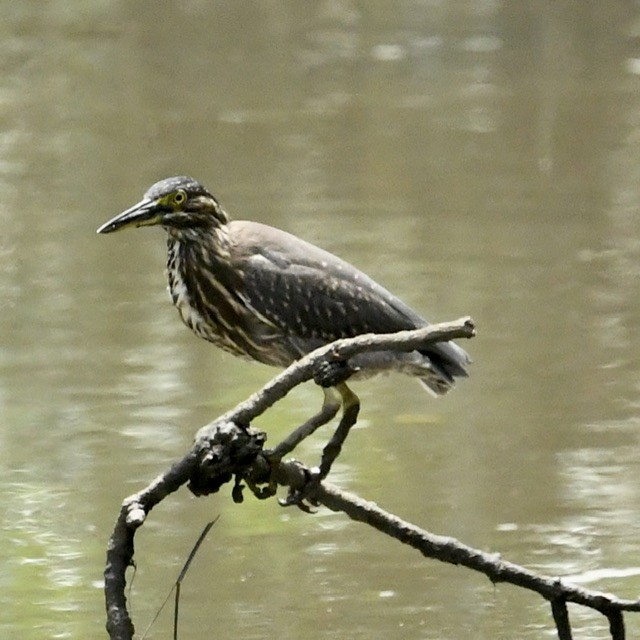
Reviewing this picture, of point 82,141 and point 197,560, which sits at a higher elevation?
point 82,141

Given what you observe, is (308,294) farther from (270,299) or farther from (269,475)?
(269,475)

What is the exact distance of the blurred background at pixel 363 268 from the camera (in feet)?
18.7

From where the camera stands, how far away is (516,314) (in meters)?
8.03

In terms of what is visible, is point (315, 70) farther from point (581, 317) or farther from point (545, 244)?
point (581, 317)

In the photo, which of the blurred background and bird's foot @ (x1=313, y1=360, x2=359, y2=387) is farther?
the blurred background

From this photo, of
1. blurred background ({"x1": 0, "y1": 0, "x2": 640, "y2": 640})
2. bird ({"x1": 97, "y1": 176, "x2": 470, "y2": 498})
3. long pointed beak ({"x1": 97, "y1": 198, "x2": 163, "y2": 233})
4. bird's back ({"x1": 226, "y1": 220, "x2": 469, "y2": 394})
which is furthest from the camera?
blurred background ({"x1": 0, "y1": 0, "x2": 640, "y2": 640})

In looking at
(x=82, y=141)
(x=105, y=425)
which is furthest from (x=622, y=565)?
(x=82, y=141)

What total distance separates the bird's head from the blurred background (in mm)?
1144

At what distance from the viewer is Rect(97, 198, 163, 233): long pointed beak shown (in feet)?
15.4

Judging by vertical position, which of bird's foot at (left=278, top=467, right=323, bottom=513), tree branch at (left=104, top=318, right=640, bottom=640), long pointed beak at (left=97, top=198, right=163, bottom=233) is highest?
long pointed beak at (left=97, top=198, right=163, bottom=233)

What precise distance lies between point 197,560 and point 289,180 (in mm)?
4692

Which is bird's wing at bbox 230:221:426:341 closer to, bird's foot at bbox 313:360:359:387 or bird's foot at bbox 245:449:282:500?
bird's foot at bbox 245:449:282:500

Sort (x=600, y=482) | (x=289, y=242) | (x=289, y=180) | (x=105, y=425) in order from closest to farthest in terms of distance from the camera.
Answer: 1. (x=289, y=242)
2. (x=600, y=482)
3. (x=105, y=425)
4. (x=289, y=180)

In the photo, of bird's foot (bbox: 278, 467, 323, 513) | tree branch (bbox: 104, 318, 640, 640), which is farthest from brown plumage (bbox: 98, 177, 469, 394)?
tree branch (bbox: 104, 318, 640, 640)
